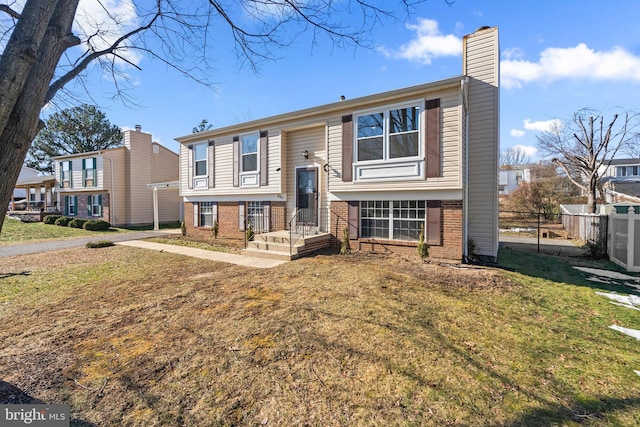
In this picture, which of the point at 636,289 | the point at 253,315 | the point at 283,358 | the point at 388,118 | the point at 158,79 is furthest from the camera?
the point at 388,118

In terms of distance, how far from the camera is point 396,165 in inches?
345

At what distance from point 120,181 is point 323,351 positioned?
23427mm

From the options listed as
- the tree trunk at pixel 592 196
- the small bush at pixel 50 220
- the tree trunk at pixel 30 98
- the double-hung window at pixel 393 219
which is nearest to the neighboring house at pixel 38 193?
the small bush at pixel 50 220

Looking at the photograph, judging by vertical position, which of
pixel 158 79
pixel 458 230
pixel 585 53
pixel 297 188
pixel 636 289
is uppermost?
pixel 585 53

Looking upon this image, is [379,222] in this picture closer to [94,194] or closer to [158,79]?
[158,79]

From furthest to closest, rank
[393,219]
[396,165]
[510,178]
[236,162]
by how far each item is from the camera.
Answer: [510,178] < [236,162] < [393,219] < [396,165]

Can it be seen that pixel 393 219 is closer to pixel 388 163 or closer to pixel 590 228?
pixel 388 163

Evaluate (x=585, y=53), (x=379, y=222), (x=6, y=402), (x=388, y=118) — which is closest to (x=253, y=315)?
(x=6, y=402)

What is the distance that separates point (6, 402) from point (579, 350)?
6.40 m

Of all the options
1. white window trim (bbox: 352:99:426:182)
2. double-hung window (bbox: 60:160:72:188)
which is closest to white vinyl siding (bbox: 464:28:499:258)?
white window trim (bbox: 352:99:426:182)

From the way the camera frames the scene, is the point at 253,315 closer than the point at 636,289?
Yes

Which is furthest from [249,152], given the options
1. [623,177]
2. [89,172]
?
[623,177]

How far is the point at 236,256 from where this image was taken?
9.53m

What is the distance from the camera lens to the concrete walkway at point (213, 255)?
8.33 m
